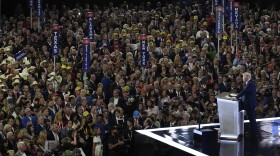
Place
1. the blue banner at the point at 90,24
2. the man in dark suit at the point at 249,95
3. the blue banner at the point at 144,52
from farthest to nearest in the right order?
1. the blue banner at the point at 90,24
2. the blue banner at the point at 144,52
3. the man in dark suit at the point at 249,95

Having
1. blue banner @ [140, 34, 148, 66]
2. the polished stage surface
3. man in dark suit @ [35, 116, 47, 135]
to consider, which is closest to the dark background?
blue banner @ [140, 34, 148, 66]

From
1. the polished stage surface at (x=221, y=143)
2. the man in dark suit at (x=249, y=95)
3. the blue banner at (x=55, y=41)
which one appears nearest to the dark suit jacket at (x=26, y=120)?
the polished stage surface at (x=221, y=143)

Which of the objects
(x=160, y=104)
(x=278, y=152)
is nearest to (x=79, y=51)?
(x=160, y=104)

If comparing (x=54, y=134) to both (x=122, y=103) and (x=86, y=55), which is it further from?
(x=86, y=55)

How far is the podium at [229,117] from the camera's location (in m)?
11.6

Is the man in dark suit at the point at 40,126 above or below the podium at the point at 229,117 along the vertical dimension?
below

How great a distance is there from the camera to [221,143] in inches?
472

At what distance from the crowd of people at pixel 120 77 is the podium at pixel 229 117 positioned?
85.8 inches

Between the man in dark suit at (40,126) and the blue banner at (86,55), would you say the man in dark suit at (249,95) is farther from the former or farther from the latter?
the blue banner at (86,55)

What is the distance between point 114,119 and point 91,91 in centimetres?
192

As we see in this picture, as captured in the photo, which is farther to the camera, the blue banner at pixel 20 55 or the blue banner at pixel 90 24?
the blue banner at pixel 90 24

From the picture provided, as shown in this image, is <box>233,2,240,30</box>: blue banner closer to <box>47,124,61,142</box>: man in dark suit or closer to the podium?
<box>47,124,61,142</box>: man in dark suit

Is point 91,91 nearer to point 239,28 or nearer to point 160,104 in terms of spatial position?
point 160,104

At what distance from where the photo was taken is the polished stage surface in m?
11.5
